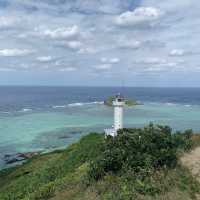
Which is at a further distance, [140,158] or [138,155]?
[138,155]

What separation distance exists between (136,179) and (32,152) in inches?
1032

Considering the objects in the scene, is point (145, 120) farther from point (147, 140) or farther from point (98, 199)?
point (98, 199)

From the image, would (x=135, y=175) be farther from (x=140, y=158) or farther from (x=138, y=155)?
(x=138, y=155)

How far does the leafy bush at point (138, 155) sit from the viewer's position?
13.3 metres

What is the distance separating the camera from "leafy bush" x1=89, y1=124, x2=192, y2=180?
1334cm

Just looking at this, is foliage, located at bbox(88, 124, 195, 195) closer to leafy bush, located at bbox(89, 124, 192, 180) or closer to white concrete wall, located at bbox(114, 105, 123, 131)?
leafy bush, located at bbox(89, 124, 192, 180)

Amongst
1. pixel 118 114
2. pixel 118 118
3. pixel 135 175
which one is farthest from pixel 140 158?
pixel 118 114

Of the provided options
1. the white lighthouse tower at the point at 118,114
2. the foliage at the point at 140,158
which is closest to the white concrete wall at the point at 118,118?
the white lighthouse tower at the point at 118,114

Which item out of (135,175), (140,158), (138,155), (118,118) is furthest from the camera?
(118,118)

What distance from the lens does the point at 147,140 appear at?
14.9 metres

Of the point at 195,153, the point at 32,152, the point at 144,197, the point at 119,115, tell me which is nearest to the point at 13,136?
the point at 32,152

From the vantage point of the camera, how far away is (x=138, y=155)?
13633 mm

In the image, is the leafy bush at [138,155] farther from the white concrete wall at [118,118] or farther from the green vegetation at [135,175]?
the white concrete wall at [118,118]

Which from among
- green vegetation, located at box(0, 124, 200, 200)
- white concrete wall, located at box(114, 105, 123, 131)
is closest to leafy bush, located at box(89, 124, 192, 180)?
green vegetation, located at box(0, 124, 200, 200)
